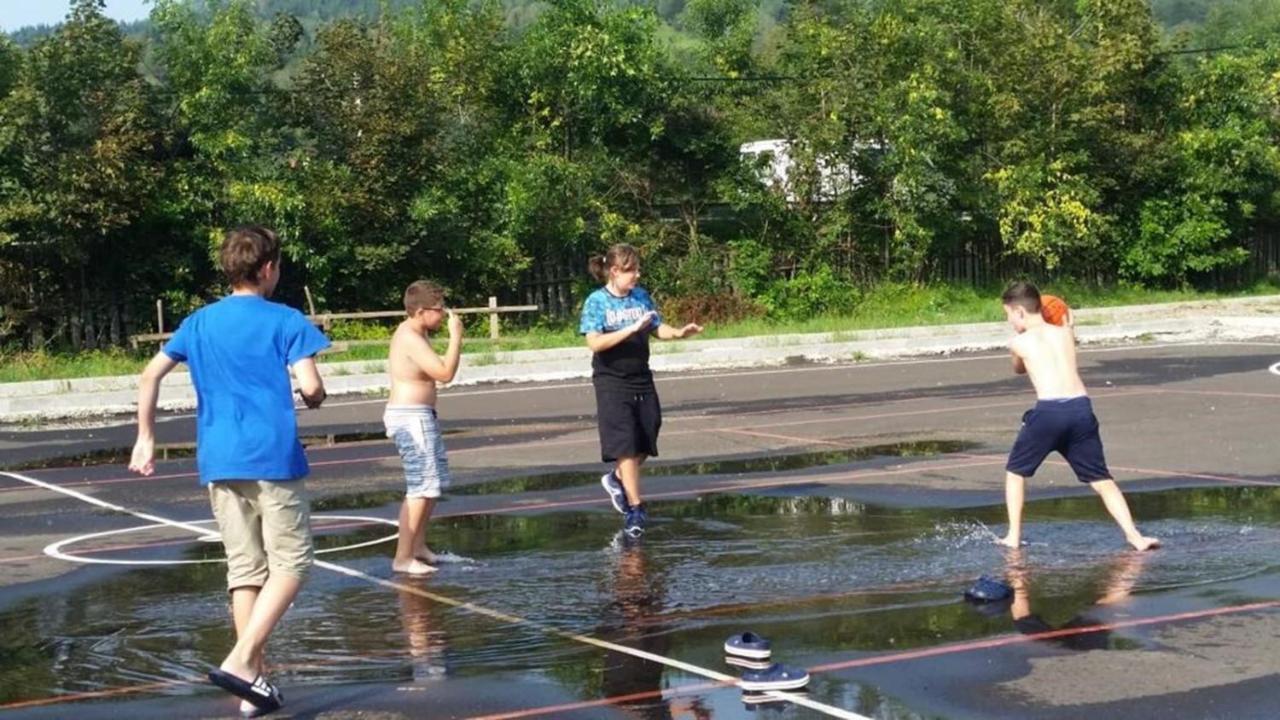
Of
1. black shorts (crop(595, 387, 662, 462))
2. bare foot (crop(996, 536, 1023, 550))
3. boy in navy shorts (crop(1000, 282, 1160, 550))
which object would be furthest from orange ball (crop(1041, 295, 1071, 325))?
black shorts (crop(595, 387, 662, 462))

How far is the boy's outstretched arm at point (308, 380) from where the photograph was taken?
21.9ft

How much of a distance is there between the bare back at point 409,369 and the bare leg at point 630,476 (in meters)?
1.62

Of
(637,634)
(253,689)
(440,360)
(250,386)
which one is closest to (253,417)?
(250,386)

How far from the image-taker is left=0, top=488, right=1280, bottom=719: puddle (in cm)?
740

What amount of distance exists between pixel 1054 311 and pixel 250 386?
204 inches

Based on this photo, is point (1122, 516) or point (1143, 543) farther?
point (1122, 516)

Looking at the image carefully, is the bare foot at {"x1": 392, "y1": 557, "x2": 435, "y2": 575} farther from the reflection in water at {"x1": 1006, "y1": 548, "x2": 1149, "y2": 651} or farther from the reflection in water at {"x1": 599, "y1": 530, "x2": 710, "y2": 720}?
the reflection in water at {"x1": 1006, "y1": 548, "x2": 1149, "y2": 651}

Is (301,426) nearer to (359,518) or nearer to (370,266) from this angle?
(359,518)

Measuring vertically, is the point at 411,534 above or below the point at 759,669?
above

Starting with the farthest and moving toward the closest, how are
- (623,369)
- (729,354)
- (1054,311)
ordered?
(729,354) < (623,369) < (1054,311)

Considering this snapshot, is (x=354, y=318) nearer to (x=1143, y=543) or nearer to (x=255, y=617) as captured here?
(x=1143, y=543)

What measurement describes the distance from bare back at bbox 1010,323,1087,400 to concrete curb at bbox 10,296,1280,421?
15.0m

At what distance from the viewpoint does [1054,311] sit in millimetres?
10016

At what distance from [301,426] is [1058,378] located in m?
11.5
